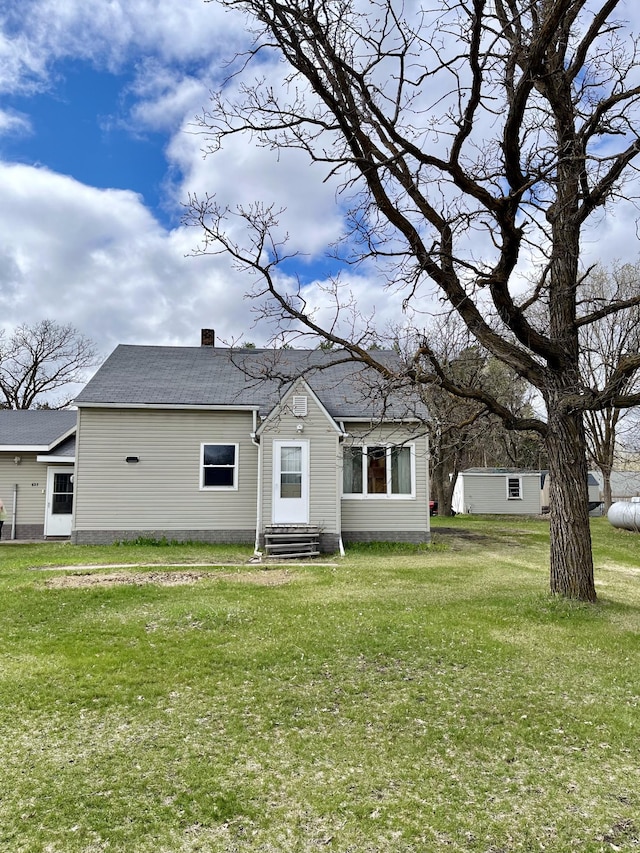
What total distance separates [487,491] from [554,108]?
29.8 m

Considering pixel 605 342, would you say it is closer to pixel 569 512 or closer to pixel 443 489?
pixel 443 489

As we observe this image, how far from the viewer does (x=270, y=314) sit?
9.34m

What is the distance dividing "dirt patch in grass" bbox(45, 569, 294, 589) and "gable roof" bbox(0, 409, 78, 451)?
827cm

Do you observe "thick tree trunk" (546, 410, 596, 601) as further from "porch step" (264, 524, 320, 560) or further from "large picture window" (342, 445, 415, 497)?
"large picture window" (342, 445, 415, 497)

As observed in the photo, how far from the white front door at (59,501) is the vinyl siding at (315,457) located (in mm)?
6627

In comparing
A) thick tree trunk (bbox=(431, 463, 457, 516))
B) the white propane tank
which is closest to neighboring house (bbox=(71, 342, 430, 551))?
the white propane tank

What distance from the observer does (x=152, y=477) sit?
51.7ft

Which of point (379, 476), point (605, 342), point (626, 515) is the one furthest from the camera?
point (605, 342)

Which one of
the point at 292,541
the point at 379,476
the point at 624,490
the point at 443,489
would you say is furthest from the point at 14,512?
the point at 624,490

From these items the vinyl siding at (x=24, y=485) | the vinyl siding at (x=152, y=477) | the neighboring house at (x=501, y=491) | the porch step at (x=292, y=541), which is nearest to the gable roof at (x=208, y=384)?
the vinyl siding at (x=152, y=477)

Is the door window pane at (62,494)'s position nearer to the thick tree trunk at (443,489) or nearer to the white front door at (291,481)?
the white front door at (291,481)

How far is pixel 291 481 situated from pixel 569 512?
7.83m

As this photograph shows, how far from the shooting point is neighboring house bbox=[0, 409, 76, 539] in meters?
17.3

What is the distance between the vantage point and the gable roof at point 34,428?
683 inches
